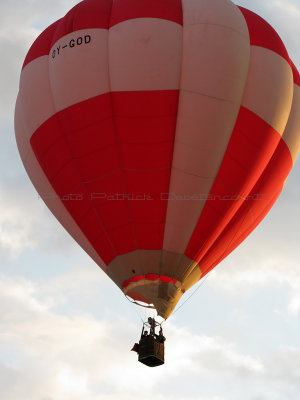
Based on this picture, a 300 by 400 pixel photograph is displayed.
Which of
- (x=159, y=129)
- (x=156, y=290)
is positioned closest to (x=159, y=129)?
(x=159, y=129)

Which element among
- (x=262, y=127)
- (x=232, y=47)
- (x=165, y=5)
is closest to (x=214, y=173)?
(x=262, y=127)

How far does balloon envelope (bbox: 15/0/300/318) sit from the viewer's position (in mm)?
16688

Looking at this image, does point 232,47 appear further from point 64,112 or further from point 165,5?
point 64,112

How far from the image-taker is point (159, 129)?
16641mm

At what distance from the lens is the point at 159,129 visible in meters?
16.6

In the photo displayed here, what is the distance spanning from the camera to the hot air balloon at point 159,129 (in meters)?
16.7

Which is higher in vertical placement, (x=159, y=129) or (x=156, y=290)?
(x=159, y=129)

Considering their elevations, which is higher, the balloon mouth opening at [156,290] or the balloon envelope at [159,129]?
the balloon envelope at [159,129]

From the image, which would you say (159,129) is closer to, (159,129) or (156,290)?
(159,129)

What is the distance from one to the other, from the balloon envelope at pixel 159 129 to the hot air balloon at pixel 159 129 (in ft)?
0.08

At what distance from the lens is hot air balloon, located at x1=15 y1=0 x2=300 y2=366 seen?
16688 millimetres

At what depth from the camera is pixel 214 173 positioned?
55.7 ft

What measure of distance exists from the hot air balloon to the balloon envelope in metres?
0.03

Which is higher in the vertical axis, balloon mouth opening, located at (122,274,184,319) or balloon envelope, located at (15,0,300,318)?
balloon envelope, located at (15,0,300,318)
